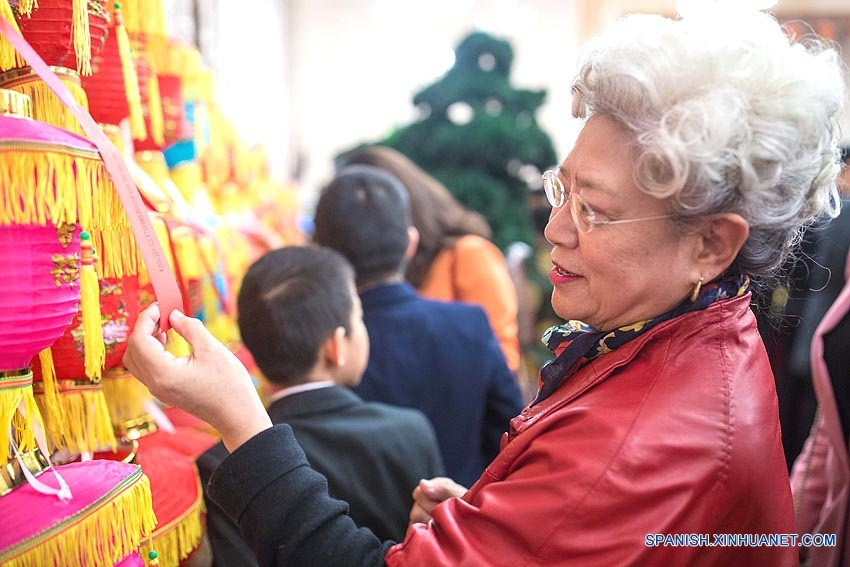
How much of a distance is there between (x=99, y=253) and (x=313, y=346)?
0.48m

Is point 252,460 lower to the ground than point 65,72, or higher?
lower

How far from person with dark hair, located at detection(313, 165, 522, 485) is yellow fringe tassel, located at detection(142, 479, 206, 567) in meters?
0.67

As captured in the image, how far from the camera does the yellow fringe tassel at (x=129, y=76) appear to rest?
3.47 ft

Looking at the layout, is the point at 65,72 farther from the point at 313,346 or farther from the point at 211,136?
the point at 211,136

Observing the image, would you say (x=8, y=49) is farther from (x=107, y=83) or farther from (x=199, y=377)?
(x=199, y=377)

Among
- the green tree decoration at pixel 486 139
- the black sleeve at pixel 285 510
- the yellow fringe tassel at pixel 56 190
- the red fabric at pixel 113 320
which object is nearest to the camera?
the yellow fringe tassel at pixel 56 190

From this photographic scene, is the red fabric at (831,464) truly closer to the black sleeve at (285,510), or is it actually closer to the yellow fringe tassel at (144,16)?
the black sleeve at (285,510)

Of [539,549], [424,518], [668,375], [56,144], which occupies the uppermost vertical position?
[56,144]

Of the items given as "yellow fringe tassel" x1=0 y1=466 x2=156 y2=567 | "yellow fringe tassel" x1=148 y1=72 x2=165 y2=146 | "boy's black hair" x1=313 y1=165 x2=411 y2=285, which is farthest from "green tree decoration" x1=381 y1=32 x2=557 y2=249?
"yellow fringe tassel" x1=0 y1=466 x2=156 y2=567

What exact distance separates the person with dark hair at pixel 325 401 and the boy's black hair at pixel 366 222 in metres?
0.38

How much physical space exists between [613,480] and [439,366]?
1026 millimetres

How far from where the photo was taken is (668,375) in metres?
0.78

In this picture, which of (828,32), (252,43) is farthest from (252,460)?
(828,32)

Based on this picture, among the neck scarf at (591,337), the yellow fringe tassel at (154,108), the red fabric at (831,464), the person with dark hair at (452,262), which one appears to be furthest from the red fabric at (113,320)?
the person with dark hair at (452,262)
